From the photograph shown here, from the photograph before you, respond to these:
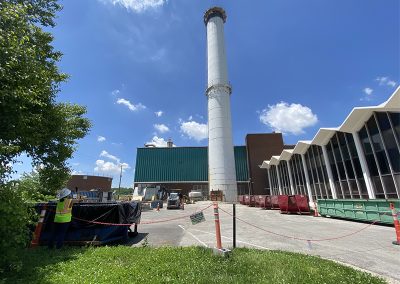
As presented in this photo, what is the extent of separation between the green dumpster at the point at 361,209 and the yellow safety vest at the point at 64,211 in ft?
50.1

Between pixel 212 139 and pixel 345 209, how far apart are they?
96.6 feet

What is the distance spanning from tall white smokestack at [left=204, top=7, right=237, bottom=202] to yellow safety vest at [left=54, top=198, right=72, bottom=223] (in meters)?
35.0

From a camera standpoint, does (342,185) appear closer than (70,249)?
No

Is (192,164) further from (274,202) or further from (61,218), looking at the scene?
(61,218)

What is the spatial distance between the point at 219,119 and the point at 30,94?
129 feet

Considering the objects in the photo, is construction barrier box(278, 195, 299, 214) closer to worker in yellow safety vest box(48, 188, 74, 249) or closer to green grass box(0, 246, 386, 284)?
green grass box(0, 246, 386, 284)

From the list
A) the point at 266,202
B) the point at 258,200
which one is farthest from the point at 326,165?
the point at 258,200

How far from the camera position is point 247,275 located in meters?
5.17

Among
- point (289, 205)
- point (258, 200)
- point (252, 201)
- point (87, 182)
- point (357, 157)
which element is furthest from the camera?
point (87, 182)

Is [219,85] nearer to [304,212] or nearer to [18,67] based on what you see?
[304,212]

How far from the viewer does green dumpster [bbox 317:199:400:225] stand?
1341cm

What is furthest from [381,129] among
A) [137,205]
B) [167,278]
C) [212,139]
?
[212,139]

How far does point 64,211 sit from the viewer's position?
28.5ft

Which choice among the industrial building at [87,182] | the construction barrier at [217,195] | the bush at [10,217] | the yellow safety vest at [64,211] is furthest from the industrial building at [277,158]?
the bush at [10,217]
